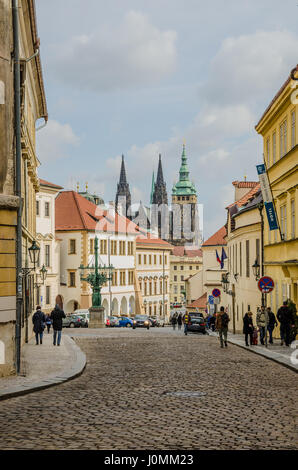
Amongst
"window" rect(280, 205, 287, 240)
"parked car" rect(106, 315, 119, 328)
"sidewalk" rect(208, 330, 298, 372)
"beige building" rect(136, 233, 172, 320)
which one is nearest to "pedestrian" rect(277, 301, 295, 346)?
"sidewalk" rect(208, 330, 298, 372)

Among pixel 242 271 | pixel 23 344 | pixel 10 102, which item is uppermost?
pixel 10 102

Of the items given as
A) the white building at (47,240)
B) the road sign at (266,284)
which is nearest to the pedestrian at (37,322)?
the road sign at (266,284)

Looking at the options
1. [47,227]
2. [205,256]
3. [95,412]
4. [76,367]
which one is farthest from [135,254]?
[95,412]

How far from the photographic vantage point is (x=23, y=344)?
26828mm

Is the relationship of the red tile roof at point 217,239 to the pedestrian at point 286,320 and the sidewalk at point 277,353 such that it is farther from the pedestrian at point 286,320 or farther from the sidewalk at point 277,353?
the pedestrian at point 286,320

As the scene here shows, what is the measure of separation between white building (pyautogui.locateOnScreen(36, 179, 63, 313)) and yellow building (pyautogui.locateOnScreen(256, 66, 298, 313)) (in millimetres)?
37794

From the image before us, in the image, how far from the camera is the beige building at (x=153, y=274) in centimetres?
10438

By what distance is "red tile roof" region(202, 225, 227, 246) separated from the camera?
82.8 metres

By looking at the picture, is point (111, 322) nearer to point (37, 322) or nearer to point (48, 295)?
point (48, 295)

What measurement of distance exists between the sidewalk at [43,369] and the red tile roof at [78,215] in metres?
56.0

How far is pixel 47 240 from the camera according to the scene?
2847 inches
